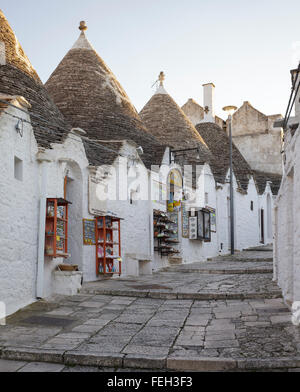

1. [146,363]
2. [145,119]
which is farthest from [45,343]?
[145,119]

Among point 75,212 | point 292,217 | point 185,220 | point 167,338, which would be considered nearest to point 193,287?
point 75,212

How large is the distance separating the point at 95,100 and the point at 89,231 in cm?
685

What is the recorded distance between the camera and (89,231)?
1162 centimetres

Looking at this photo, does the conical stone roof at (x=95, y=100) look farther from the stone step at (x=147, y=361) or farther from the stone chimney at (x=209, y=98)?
the stone chimney at (x=209, y=98)

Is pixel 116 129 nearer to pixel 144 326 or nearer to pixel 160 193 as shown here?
pixel 160 193

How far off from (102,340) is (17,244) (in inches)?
106

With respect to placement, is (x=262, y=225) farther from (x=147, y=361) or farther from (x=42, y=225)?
(x=147, y=361)

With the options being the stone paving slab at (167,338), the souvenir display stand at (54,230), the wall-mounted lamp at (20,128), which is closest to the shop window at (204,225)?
the souvenir display stand at (54,230)

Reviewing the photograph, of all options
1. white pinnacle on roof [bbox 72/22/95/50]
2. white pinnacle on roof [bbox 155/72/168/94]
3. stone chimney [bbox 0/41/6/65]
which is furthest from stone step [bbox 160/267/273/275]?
white pinnacle on roof [bbox 155/72/168/94]

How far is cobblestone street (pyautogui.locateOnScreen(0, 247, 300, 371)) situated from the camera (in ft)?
17.4

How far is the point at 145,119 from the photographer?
23.3 metres

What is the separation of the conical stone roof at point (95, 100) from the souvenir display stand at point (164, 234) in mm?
1908

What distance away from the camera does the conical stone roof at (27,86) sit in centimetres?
1054

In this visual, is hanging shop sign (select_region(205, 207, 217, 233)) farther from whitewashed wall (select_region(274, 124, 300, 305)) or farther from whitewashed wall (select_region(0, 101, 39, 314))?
whitewashed wall (select_region(0, 101, 39, 314))
